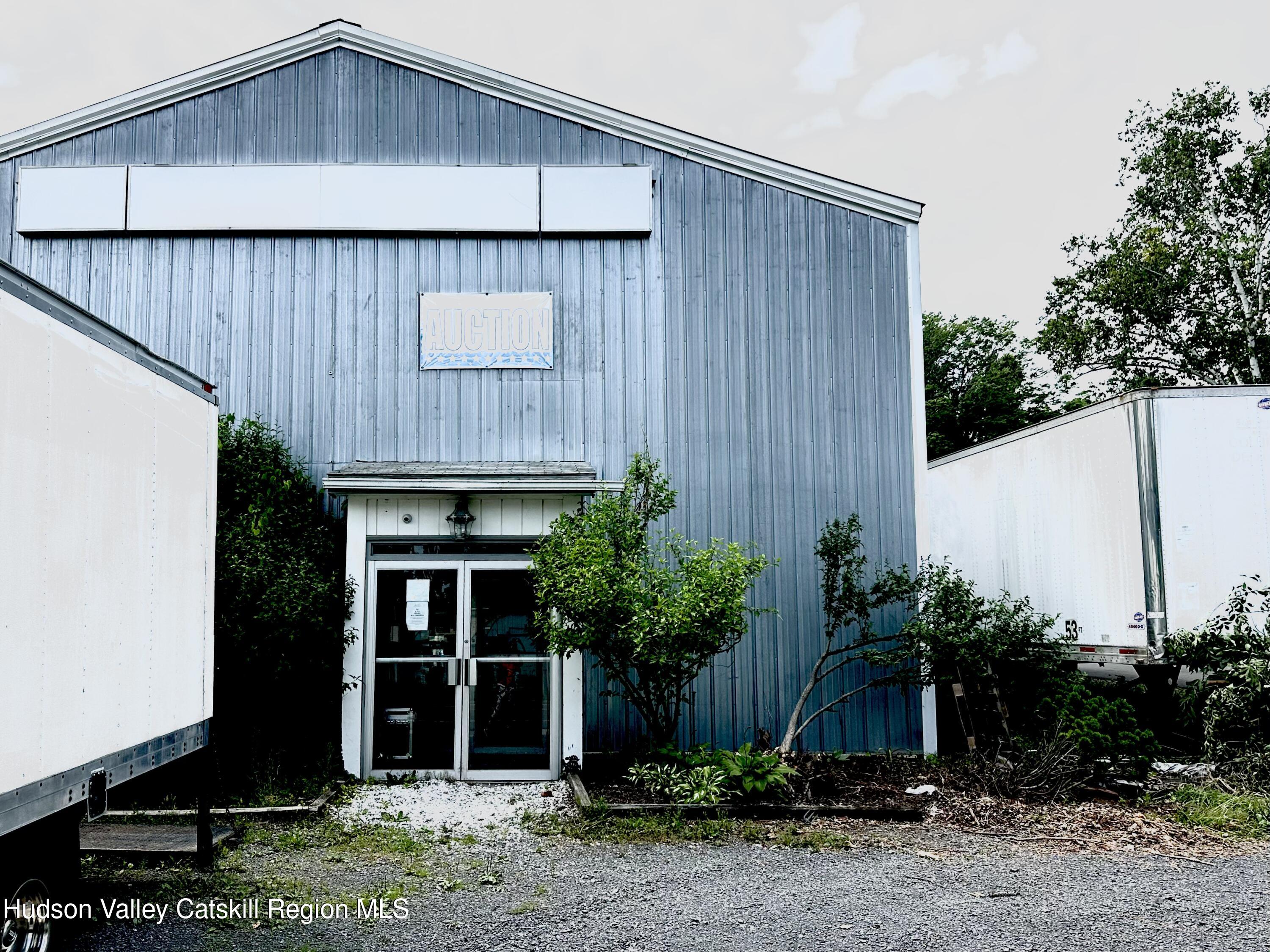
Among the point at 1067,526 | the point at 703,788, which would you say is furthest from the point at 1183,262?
the point at 703,788

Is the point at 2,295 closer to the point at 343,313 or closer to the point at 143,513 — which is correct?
the point at 143,513

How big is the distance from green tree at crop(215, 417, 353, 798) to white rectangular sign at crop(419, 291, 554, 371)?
2.07m

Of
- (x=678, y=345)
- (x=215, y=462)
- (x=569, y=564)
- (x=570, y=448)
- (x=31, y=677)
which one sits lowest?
(x=31, y=677)

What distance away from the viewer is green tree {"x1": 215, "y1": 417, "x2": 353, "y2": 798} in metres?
8.91

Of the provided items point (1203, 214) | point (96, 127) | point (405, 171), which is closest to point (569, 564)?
point (405, 171)

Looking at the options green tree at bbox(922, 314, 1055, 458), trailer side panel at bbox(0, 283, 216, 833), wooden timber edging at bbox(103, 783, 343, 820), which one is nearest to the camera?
trailer side panel at bbox(0, 283, 216, 833)

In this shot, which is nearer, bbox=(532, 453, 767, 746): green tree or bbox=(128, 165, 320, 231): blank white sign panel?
bbox=(532, 453, 767, 746): green tree

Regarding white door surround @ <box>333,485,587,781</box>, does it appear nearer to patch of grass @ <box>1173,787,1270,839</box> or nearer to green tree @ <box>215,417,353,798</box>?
green tree @ <box>215,417,353,798</box>

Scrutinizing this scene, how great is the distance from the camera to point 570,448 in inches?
434

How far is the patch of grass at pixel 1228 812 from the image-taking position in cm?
773

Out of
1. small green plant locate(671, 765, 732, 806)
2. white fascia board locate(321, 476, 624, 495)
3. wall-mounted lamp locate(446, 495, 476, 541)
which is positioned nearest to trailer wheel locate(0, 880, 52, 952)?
small green plant locate(671, 765, 732, 806)

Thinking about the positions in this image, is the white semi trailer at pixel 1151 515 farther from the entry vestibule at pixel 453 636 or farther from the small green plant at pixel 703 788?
the entry vestibule at pixel 453 636

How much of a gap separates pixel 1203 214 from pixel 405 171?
21861mm

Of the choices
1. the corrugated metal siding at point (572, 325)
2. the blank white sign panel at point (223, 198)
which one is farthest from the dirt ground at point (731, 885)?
the blank white sign panel at point (223, 198)
